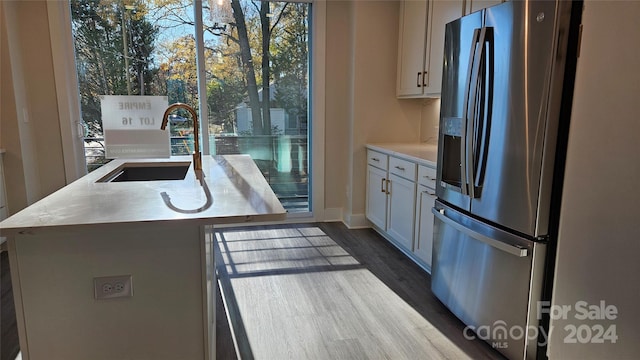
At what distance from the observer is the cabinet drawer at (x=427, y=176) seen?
2739 mm

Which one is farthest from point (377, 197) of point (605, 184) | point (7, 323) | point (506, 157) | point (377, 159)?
point (7, 323)

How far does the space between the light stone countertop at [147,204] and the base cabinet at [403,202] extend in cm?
144

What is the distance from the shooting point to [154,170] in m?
2.40

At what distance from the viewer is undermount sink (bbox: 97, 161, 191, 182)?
235 cm

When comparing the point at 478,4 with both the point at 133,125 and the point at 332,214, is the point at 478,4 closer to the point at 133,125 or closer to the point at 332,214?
the point at 133,125

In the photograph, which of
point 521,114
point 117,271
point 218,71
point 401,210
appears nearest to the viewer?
point 117,271

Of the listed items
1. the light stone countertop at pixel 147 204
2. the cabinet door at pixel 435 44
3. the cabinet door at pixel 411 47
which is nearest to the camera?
the light stone countertop at pixel 147 204

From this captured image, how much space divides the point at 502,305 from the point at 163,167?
2.05 m

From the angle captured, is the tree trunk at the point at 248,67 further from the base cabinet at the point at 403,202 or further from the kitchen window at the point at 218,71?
the base cabinet at the point at 403,202

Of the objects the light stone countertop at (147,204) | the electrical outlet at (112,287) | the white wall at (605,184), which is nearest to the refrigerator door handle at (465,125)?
the white wall at (605,184)

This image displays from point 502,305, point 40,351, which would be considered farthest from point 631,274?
point 40,351

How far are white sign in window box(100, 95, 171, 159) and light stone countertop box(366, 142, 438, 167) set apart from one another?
5.78ft

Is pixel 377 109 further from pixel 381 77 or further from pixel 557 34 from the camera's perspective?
pixel 557 34

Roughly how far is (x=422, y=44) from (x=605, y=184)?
229cm
